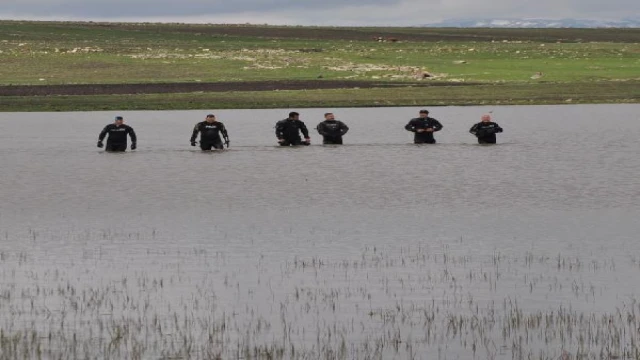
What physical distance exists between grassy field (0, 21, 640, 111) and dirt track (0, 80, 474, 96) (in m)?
1.16

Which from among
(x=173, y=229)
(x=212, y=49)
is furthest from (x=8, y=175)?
(x=212, y=49)

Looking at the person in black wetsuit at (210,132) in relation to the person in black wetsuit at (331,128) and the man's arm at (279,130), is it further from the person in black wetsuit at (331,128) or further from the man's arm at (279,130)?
the person in black wetsuit at (331,128)

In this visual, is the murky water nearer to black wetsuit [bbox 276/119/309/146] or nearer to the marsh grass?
the marsh grass

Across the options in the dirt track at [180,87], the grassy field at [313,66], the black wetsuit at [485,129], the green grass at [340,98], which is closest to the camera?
the black wetsuit at [485,129]

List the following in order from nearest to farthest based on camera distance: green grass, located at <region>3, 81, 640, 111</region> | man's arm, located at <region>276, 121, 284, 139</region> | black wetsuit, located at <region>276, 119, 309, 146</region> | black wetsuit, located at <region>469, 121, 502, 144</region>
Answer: black wetsuit, located at <region>276, 119, 309, 146</region> < man's arm, located at <region>276, 121, 284, 139</region> < black wetsuit, located at <region>469, 121, 502, 144</region> < green grass, located at <region>3, 81, 640, 111</region>

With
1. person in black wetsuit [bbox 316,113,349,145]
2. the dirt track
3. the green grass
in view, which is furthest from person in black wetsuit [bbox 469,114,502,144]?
the dirt track

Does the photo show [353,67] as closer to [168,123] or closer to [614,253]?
[168,123]

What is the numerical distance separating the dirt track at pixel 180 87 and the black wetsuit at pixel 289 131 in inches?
1956

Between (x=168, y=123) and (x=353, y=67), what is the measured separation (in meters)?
53.1

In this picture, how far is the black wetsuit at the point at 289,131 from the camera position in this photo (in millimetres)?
54969

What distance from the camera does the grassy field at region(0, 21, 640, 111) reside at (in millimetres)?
99500

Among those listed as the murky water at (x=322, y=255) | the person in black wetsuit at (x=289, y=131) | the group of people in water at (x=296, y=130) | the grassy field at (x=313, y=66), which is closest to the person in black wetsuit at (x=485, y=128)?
the group of people in water at (x=296, y=130)

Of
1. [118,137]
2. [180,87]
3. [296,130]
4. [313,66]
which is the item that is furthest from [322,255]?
[313,66]

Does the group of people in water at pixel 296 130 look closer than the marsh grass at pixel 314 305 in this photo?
No
